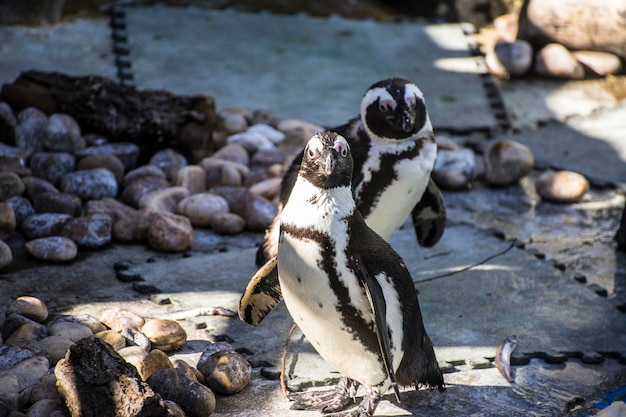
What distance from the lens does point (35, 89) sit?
5.17 metres

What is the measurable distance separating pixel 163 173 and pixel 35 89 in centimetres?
98

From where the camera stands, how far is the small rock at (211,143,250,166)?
5.12 metres

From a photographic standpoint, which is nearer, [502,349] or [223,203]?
[502,349]

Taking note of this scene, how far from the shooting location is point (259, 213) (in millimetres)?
4469

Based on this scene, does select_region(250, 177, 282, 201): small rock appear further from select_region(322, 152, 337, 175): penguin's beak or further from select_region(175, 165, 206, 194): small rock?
select_region(322, 152, 337, 175): penguin's beak

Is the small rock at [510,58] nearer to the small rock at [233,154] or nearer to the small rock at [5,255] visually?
the small rock at [233,154]

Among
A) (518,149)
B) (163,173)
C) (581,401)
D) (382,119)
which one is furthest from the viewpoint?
(518,149)

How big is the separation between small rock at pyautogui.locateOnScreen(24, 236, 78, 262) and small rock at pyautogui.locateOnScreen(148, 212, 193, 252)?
1.33 ft

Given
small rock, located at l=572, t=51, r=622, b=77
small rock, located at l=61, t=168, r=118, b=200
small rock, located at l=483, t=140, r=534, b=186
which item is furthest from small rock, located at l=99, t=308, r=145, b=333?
small rock, located at l=572, t=51, r=622, b=77

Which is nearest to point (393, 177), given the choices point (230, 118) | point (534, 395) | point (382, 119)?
point (382, 119)

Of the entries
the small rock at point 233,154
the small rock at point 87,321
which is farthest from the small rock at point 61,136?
the small rock at point 87,321

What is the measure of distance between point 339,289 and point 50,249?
174 centimetres

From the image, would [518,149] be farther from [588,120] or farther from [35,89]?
[35,89]

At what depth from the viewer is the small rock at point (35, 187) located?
14.5ft
